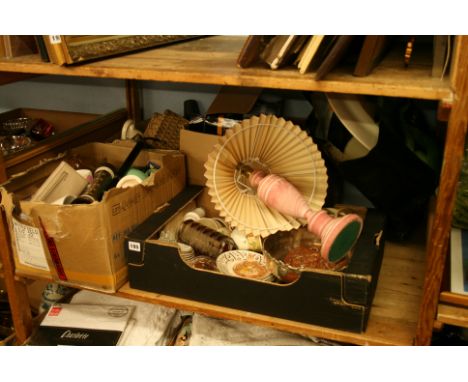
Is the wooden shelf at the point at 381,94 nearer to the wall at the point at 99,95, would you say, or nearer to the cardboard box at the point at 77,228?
the cardboard box at the point at 77,228

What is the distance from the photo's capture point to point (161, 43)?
144 centimetres

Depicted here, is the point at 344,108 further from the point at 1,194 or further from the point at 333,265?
the point at 1,194

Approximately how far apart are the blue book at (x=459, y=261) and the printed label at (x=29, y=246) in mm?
971

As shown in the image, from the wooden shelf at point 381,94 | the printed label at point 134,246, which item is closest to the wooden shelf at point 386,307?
the wooden shelf at point 381,94

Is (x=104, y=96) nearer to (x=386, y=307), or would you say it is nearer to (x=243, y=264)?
(x=243, y=264)

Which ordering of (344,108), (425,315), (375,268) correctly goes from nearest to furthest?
1. (425,315)
2. (375,268)
3. (344,108)

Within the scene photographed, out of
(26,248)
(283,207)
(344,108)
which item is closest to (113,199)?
(26,248)

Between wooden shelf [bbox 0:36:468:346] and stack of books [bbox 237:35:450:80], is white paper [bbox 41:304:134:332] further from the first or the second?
stack of books [bbox 237:35:450:80]

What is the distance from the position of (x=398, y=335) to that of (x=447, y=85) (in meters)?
0.54

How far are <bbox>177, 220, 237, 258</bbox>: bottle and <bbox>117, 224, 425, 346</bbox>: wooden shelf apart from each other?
0.15 m

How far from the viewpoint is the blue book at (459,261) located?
1070mm

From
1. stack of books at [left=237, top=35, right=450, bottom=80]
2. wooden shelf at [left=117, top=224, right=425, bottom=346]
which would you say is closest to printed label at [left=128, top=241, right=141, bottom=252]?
wooden shelf at [left=117, top=224, right=425, bottom=346]

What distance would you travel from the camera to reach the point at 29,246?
1299mm

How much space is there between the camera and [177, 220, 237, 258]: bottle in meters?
1.31
